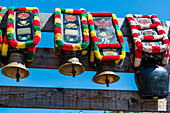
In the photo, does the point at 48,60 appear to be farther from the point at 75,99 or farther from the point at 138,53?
the point at 138,53

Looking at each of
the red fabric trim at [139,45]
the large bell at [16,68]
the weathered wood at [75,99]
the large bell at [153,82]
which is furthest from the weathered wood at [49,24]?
the weathered wood at [75,99]

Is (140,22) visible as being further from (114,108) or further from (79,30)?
(114,108)

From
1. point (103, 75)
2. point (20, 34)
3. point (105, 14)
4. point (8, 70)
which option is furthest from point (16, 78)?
point (105, 14)

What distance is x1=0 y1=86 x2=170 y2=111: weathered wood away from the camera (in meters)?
3.63

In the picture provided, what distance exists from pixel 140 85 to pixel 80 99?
2.57ft

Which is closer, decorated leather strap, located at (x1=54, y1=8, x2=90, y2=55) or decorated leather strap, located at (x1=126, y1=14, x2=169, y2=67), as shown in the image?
decorated leather strap, located at (x1=54, y1=8, x2=90, y2=55)

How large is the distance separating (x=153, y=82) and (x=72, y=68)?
1.01m

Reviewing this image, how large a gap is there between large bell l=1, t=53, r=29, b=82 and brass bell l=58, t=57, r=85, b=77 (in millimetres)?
441

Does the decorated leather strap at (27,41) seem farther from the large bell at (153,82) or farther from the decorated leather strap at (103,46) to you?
the large bell at (153,82)

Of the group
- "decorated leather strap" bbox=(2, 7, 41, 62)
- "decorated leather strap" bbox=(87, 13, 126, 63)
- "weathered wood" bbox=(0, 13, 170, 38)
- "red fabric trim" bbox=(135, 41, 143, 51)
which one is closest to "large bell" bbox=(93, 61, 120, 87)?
"decorated leather strap" bbox=(87, 13, 126, 63)

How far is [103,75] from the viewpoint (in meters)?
3.74

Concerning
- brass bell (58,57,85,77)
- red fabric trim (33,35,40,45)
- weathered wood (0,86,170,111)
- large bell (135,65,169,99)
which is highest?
red fabric trim (33,35,40,45)

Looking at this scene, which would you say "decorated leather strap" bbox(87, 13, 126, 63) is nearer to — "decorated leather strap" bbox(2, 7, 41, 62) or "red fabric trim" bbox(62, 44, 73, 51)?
"red fabric trim" bbox(62, 44, 73, 51)

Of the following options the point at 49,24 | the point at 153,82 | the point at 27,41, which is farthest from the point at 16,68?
the point at 153,82
